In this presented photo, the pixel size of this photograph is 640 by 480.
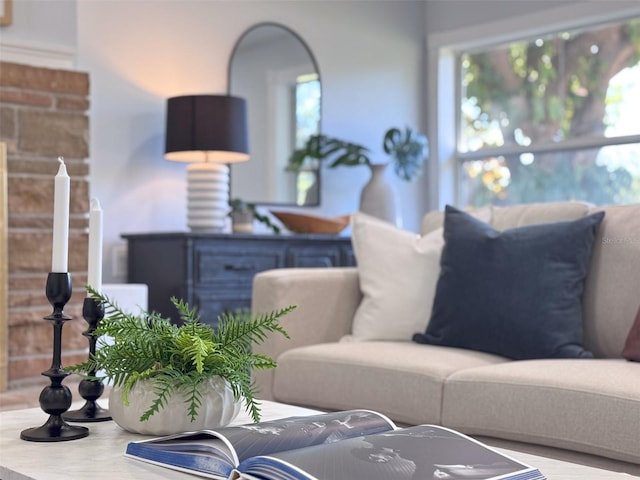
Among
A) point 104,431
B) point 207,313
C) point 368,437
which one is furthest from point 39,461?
point 207,313

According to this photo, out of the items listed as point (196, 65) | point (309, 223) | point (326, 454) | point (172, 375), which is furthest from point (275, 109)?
point (326, 454)

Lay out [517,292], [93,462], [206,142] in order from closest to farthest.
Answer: [93,462], [517,292], [206,142]

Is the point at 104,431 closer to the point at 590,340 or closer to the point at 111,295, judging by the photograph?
the point at 590,340

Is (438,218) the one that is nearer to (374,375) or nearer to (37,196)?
(374,375)

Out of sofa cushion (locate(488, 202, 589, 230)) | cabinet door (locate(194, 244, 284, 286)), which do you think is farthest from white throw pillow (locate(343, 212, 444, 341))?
cabinet door (locate(194, 244, 284, 286))

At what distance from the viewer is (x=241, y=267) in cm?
396

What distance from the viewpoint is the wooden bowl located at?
176 inches

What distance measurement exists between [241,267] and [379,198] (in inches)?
40.7

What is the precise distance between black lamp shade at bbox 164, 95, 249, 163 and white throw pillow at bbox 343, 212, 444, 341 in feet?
4.16

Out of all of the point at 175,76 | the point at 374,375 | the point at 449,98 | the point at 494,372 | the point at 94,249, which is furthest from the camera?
the point at 449,98

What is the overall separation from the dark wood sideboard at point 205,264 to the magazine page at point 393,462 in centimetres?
254

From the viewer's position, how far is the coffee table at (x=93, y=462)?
127 cm

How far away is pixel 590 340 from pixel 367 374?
2.11ft

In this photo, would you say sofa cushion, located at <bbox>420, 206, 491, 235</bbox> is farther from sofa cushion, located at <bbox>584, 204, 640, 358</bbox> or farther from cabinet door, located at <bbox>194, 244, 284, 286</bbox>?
cabinet door, located at <bbox>194, 244, 284, 286</bbox>
